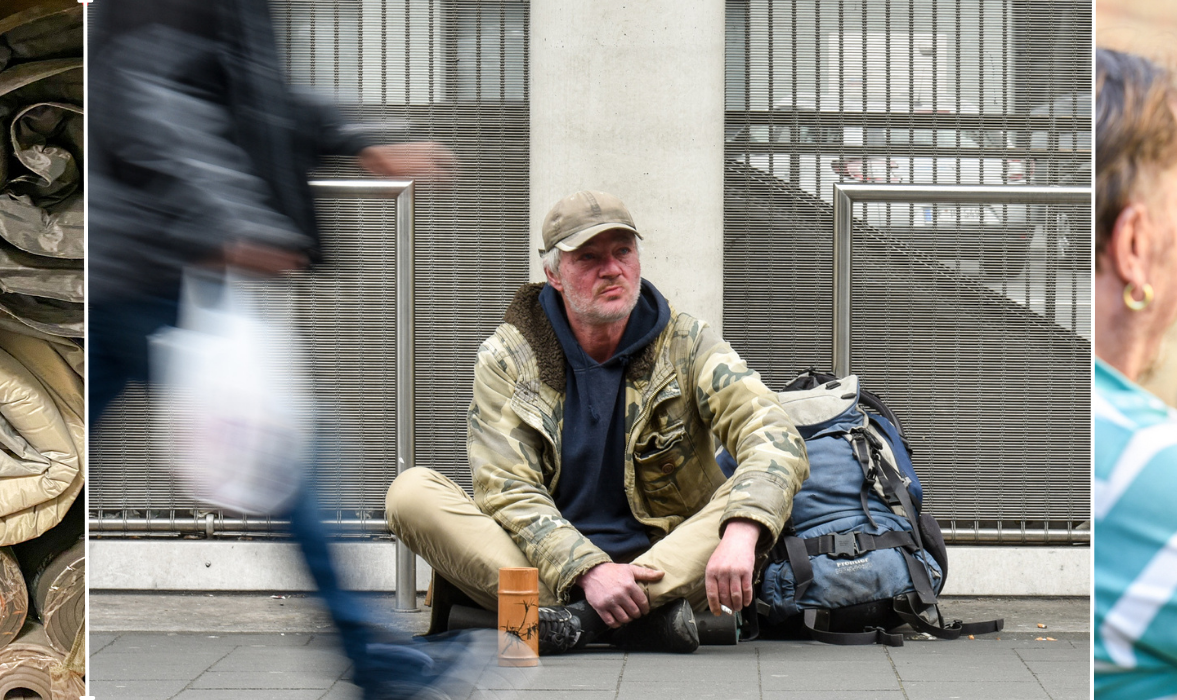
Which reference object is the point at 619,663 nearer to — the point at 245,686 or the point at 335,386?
the point at 245,686

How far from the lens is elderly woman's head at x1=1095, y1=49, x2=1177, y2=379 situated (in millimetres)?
1812

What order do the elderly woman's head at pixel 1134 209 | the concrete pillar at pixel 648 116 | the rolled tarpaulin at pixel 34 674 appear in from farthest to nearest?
the concrete pillar at pixel 648 116, the rolled tarpaulin at pixel 34 674, the elderly woman's head at pixel 1134 209

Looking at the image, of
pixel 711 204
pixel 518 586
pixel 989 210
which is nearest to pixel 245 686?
pixel 518 586

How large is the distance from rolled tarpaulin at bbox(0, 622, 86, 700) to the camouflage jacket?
4.22 feet

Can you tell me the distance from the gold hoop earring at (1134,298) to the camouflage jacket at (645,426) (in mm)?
2051

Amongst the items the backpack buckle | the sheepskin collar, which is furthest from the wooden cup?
the backpack buckle

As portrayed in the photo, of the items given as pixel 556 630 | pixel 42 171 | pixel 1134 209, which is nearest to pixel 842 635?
pixel 556 630

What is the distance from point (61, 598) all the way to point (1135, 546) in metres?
2.40

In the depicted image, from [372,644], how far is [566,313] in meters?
2.07

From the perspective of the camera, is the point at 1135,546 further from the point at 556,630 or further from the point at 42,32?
the point at 42,32

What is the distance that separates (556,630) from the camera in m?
3.80

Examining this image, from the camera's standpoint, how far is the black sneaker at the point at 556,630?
12.4ft

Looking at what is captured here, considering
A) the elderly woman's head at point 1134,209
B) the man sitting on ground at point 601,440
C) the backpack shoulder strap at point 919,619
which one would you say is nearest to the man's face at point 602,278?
the man sitting on ground at point 601,440

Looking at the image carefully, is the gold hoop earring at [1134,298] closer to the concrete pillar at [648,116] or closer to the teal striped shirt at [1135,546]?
the teal striped shirt at [1135,546]
